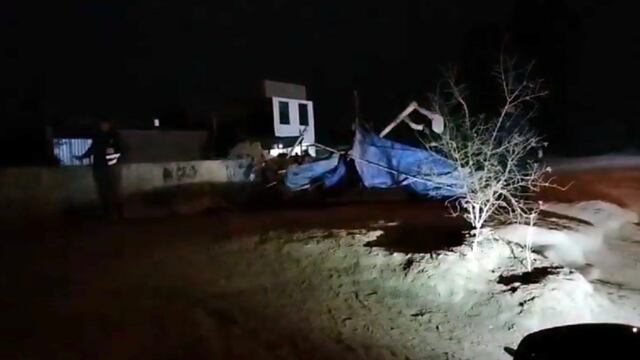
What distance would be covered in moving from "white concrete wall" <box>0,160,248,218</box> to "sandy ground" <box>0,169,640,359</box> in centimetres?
119

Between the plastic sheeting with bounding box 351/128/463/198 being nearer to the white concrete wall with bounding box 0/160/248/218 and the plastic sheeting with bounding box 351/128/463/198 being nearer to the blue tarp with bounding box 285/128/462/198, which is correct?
the blue tarp with bounding box 285/128/462/198

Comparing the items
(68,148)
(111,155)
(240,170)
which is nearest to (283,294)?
(111,155)

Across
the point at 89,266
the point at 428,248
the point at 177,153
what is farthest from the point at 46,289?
the point at 177,153

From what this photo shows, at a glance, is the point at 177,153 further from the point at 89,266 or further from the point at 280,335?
the point at 280,335

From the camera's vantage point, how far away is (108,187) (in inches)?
480

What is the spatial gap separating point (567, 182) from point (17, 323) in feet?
52.1

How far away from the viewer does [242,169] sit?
1780cm

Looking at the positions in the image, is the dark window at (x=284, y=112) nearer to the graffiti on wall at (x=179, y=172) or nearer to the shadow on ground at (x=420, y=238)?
the graffiti on wall at (x=179, y=172)

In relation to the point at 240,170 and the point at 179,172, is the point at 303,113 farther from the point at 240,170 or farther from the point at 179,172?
the point at 179,172

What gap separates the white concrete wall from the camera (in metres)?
11.5

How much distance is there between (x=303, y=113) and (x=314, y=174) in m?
17.4

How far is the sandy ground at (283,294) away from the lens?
6121 mm

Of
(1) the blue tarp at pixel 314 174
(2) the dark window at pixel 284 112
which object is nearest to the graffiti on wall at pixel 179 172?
(1) the blue tarp at pixel 314 174

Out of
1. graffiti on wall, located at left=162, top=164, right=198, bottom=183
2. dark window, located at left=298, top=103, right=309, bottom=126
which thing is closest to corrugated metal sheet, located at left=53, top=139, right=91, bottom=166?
graffiti on wall, located at left=162, top=164, right=198, bottom=183
